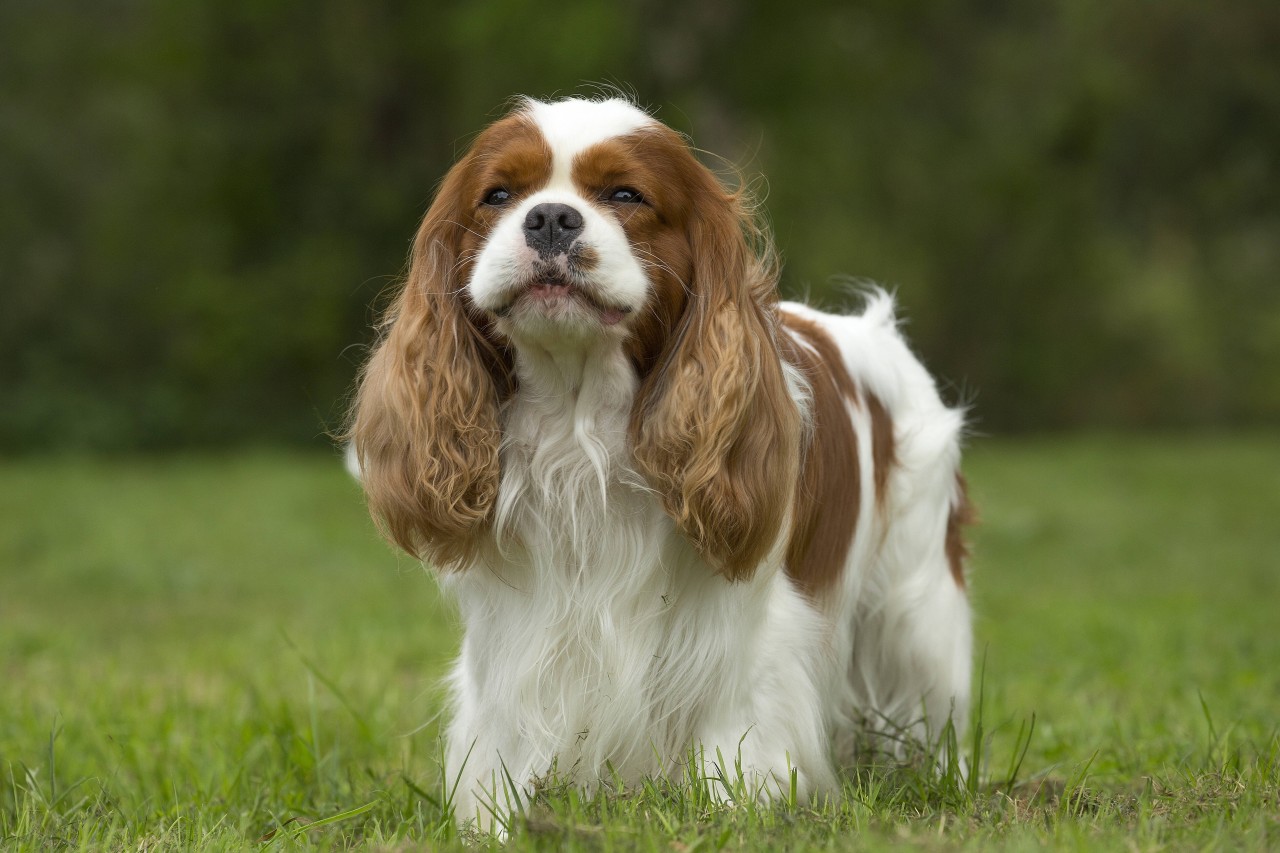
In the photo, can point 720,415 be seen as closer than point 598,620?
Yes

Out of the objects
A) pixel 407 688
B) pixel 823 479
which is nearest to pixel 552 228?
pixel 823 479

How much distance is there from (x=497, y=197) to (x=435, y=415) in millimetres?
472

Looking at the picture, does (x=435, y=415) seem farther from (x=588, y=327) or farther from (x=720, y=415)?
(x=720, y=415)

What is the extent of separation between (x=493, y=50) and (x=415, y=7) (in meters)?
3.03

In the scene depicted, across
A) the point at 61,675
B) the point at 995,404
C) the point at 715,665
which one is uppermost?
the point at 715,665

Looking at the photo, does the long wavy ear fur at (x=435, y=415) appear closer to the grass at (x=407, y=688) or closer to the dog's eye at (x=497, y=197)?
the dog's eye at (x=497, y=197)

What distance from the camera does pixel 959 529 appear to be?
4055mm

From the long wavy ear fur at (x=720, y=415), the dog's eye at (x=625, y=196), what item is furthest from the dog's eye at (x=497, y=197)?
the long wavy ear fur at (x=720, y=415)

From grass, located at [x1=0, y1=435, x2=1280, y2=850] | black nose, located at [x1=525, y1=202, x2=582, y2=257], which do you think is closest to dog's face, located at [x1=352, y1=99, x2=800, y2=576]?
black nose, located at [x1=525, y1=202, x2=582, y2=257]

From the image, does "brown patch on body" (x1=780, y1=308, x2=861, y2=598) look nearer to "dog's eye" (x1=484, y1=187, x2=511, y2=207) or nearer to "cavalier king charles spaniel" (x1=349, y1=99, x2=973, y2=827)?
"cavalier king charles spaniel" (x1=349, y1=99, x2=973, y2=827)

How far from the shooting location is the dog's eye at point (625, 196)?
2953 mm

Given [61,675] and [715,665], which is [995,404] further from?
[715,665]

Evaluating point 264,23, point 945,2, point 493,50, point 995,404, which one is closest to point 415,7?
point 264,23

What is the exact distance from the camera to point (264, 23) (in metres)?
18.3
